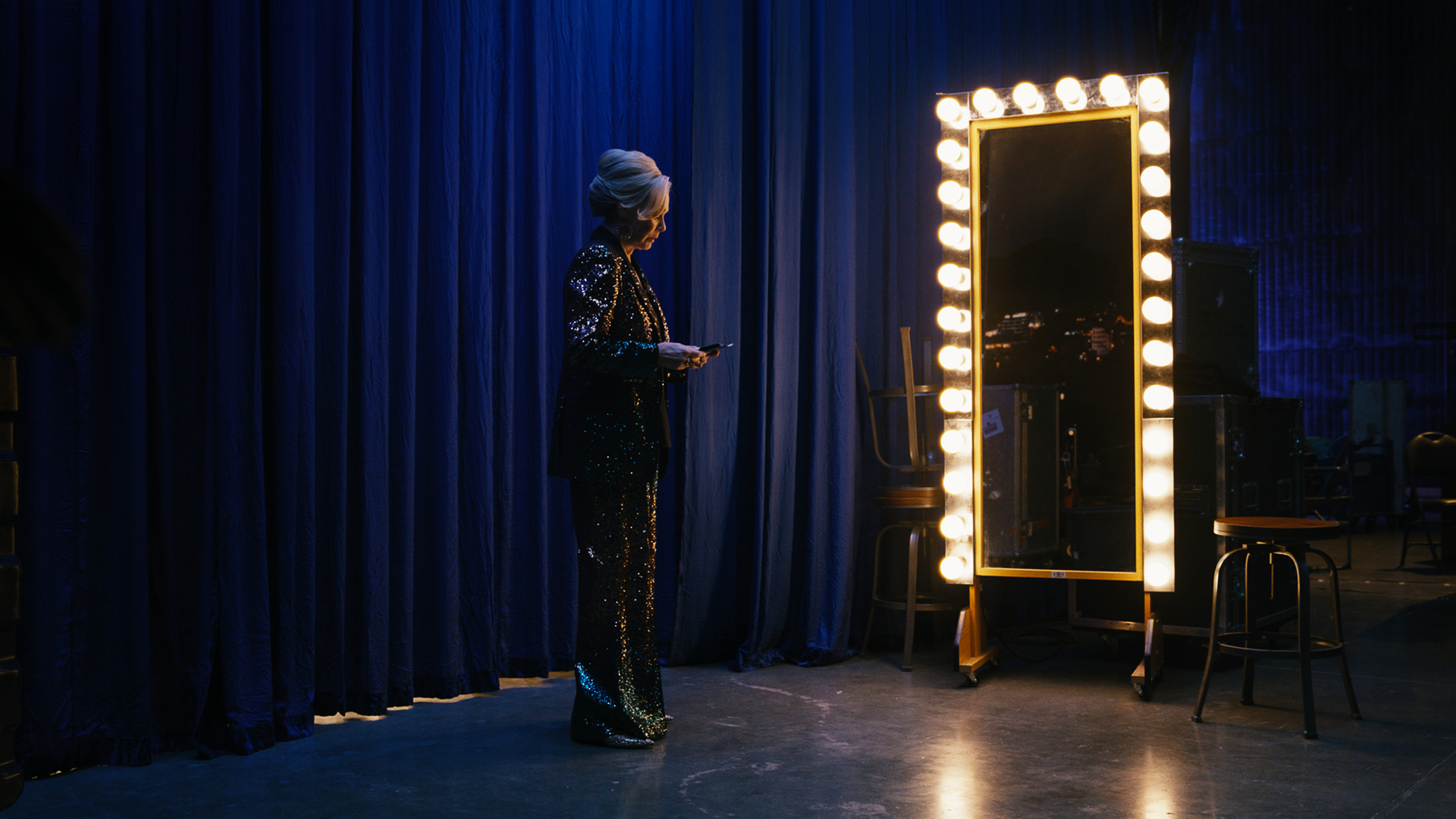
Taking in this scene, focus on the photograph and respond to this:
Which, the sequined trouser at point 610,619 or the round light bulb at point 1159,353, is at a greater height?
the round light bulb at point 1159,353

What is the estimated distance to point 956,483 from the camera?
387 centimetres

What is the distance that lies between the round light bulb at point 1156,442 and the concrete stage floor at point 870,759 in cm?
57

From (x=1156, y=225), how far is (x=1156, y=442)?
0.74 meters

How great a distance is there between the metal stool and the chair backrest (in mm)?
3110

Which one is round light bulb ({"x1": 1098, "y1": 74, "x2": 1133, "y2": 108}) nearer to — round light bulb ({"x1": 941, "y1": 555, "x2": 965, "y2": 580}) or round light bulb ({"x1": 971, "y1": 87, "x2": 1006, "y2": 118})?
round light bulb ({"x1": 971, "y1": 87, "x2": 1006, "y2": 118})

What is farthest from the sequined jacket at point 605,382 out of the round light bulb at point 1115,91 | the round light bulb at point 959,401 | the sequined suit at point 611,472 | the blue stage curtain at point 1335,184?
the blue stage curtain at point 1335,184

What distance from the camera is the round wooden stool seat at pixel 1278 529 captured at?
9.95 feet

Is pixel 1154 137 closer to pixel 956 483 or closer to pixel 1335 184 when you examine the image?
pixel 956 483

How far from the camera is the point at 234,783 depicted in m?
2.51

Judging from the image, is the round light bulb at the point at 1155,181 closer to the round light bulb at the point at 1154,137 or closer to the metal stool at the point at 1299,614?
the round light bulb at the point at 1154,137

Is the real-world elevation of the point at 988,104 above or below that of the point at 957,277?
above

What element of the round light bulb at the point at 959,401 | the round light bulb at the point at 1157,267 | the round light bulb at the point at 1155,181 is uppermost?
the round light bulb at the point at 1155,181

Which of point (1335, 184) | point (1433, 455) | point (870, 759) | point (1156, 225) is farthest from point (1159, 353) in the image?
point (1335, 184)

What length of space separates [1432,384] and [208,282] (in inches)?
529
